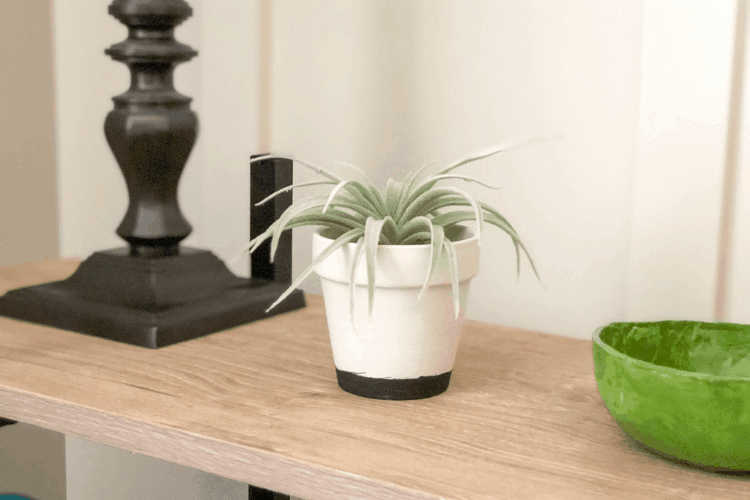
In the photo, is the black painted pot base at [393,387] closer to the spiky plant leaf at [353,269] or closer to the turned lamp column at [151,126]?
the spiky plant leaf at [353,269]

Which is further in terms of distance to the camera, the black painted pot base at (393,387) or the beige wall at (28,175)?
the beige wall at (28,175)

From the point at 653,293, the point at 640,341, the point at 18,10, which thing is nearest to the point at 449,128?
the point at 653,293

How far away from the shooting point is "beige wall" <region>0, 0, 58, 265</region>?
1.21m

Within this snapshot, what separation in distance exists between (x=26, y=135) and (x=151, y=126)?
1.75 ft

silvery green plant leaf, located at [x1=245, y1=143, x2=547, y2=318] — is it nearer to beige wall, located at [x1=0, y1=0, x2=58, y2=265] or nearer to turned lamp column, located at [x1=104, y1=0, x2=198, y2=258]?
turned lamp column, located at [x1=104, y1=0, x2=198, y2=258]

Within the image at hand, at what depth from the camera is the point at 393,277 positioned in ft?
1.98

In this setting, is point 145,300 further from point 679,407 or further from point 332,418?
point 679,407

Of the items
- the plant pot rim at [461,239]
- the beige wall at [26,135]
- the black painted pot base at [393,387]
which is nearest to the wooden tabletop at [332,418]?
the black painted pot base at [393,387]

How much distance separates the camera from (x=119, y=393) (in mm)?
637

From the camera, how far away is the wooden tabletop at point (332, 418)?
1.63ft

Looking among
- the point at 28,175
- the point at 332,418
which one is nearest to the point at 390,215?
the point at 332,418

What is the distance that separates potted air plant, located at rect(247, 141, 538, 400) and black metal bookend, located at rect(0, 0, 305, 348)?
0.73ft

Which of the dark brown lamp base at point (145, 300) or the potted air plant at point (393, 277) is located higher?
the potted air plant at point (393, 277)

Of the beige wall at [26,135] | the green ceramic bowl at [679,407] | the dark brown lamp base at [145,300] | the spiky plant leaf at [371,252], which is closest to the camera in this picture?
the green ceramic bowl at [679,407]
